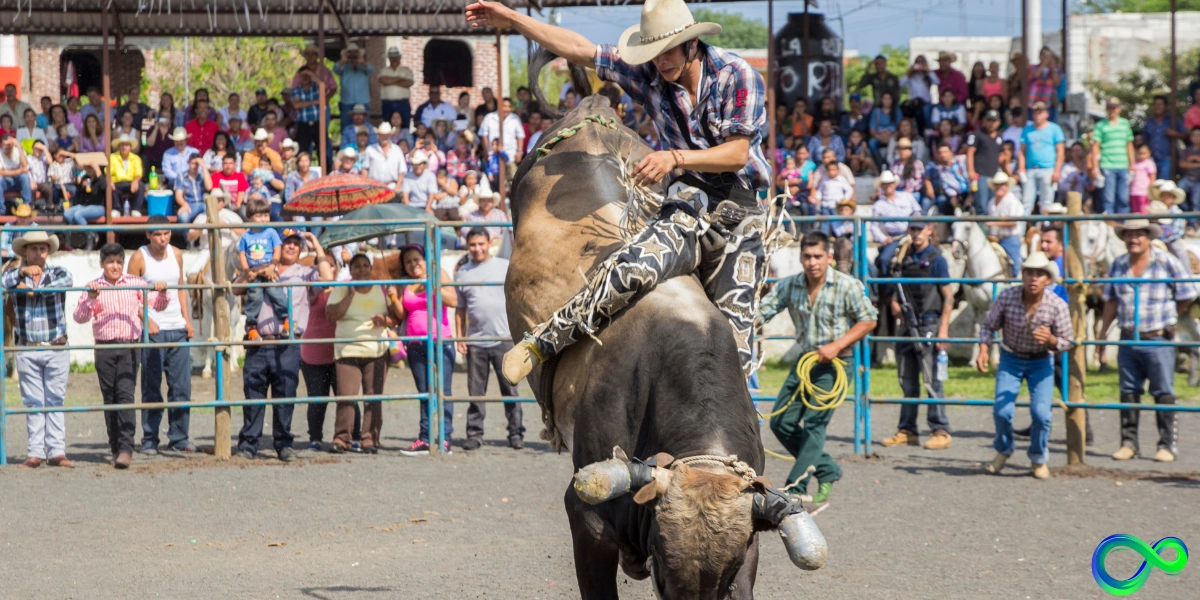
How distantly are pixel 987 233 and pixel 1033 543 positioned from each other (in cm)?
865

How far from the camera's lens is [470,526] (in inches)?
334

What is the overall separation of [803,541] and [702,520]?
1.05 ft

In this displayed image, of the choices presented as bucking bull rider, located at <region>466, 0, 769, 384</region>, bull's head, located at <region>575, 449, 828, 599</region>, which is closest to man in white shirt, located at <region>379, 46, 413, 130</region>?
bucking bull rider, located at <region>466, 0, 769, 384</region>

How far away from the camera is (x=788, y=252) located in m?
16.8

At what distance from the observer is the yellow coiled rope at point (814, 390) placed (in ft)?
29.6

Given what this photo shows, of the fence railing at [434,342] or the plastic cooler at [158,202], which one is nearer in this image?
the fence railing at [434,342]

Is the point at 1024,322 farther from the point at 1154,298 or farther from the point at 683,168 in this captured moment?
the point at 683,168

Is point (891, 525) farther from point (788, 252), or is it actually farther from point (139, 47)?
point (139, 47)

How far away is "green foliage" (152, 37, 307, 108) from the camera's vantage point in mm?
40531

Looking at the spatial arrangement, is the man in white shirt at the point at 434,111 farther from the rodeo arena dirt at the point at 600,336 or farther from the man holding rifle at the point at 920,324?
the man holding rifle at the point at 920,324

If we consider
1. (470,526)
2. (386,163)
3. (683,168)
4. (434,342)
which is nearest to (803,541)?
(683,168)

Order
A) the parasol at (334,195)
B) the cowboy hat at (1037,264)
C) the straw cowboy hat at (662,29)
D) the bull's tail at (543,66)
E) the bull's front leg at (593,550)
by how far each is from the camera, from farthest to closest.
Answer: the parasol at (334,195)
the cowboy hat at (1037,264)
the bull's tail at (543,66)
the straw cowboy hat at (662,29)
the bull's front leg at (593,550)

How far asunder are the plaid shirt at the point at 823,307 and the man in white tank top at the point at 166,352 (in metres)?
5.21


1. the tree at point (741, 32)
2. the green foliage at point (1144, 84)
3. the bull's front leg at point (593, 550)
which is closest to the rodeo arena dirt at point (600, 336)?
the bull's front leg at point (593, 550)
